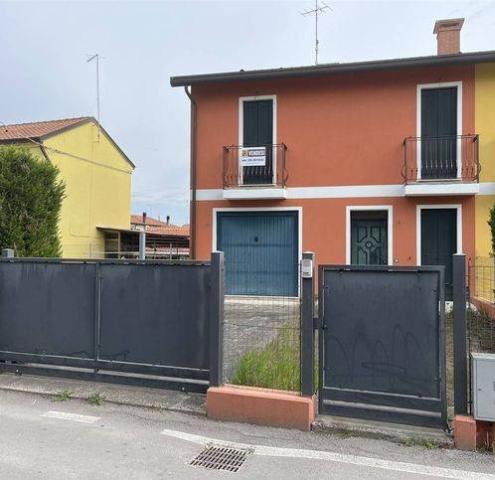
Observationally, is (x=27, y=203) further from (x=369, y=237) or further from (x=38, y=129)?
(x=38, y=129)

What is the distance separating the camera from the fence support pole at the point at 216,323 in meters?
5.01

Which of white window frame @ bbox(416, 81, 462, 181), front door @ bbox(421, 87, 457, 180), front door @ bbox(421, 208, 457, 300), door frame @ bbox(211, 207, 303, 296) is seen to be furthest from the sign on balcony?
front door @ bbox(421, 208, 457, 300)

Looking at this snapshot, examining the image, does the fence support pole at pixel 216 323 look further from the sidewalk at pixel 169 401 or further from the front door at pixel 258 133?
the front door at pixel 258 133

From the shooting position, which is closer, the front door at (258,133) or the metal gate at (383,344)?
the metal gate at (383,344)

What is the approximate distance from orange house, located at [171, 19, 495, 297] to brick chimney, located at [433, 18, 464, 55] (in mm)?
33

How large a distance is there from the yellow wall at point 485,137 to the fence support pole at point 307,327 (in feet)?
31.7

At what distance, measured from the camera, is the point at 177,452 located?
4125 millimetres

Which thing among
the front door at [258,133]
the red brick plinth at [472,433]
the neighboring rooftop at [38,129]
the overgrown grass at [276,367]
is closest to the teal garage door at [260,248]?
the front door at [258,133]

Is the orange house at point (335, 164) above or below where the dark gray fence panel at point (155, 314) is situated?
above

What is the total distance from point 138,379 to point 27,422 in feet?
4.03

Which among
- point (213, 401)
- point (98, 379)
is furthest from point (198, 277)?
point (98, 379)

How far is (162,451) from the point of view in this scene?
13.6ft

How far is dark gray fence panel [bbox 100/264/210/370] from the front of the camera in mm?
5316

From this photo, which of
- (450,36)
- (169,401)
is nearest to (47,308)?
(169,401)
